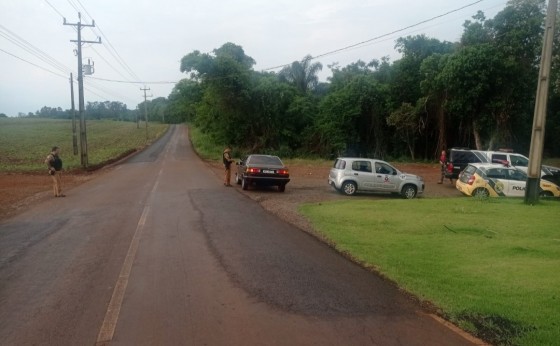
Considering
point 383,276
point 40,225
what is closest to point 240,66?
point 40,225

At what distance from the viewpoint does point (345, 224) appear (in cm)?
1152

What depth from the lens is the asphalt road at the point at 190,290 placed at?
4945 millimetres

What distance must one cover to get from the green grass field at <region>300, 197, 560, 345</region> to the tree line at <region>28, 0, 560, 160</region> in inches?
591

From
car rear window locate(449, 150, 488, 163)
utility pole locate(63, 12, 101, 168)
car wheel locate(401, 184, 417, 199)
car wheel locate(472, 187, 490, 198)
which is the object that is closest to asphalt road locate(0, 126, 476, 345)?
car wheel locate(401, 184, 417, 199)

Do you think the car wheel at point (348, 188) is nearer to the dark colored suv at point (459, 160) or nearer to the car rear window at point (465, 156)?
the dark colored suv at point (459, 160)

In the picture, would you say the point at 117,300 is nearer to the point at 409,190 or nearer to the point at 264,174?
the point at 264,174

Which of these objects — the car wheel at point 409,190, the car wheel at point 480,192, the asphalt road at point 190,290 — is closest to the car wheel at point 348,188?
the car wheel at point 409,190

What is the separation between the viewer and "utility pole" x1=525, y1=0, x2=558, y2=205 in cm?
1422

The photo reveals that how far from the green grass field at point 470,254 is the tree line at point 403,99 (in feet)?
49.2

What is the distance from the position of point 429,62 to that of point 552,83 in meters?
10.3

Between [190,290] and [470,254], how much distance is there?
4979 mm

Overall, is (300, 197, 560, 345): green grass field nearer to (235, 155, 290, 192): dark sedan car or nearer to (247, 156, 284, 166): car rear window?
(235, 155, 290, 192): dark sedan car

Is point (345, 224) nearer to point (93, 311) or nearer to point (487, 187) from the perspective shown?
point (93, 311)

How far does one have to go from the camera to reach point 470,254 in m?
8.39
